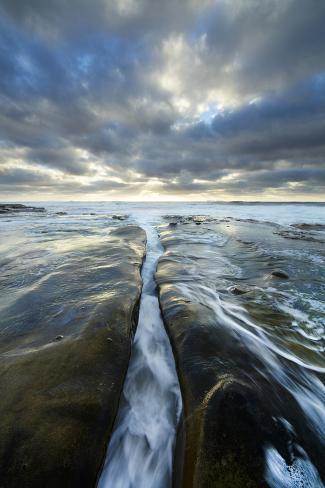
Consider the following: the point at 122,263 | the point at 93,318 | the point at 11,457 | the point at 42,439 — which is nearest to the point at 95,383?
the point at 42,439

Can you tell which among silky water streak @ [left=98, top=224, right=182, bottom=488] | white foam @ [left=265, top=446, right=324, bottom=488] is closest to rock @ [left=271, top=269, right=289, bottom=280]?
silky water streak @ [left=98, top=224, right=182, bottom=488]

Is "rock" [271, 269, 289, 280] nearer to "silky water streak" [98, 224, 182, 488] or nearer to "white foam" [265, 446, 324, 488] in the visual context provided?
"silky water streak" [98, 224, 182, 488]

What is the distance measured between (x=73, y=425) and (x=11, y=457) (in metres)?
0.38

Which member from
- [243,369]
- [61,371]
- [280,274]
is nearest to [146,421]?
[61,371]

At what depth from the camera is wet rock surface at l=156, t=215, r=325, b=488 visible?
1.52 m

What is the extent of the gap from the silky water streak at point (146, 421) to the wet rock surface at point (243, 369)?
18cm

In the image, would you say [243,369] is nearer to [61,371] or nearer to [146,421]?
[146,421]

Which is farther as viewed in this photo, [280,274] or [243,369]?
[280,274]

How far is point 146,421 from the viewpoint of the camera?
2.04 metres

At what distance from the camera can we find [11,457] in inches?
54.7

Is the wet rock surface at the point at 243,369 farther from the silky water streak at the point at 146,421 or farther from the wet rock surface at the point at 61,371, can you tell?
the wet rock surface at the point at 61,371

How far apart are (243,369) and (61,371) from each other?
6.09ft

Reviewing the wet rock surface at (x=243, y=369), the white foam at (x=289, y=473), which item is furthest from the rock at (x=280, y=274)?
the white foam at (x=289, y=473)

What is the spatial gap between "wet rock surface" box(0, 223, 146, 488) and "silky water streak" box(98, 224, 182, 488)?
201 mm
